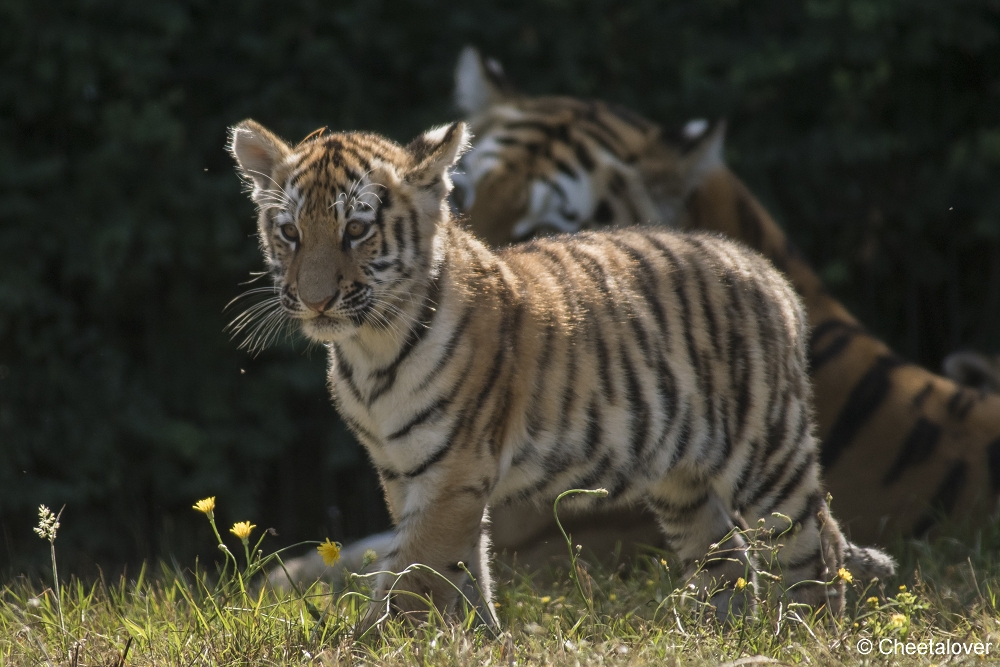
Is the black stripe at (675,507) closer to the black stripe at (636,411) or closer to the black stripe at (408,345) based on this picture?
the black stripe at (636,411)

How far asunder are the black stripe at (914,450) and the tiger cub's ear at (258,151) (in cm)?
220

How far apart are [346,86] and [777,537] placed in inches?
121

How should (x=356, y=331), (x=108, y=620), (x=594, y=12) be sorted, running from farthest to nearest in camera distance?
(x=594, y=12), (x=108, y=620), (x=356, y=331)

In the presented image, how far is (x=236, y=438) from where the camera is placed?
16.8 ft

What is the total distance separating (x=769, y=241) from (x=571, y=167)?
731mm

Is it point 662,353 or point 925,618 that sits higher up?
point 662,353

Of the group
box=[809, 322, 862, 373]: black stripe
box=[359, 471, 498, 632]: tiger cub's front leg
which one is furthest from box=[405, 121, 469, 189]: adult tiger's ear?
box=[809, 322, 862, 373]: black stripe

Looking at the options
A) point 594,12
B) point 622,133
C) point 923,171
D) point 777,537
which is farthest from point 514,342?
point 923,171

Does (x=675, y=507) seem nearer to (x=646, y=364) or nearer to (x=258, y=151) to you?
(x=646, y=364)

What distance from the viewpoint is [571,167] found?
4230 mm

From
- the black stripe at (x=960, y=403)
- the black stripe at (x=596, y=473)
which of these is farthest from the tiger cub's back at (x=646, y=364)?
the black stripe at (x=960, y=403)

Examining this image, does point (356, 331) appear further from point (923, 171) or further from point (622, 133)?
point (923, 171)

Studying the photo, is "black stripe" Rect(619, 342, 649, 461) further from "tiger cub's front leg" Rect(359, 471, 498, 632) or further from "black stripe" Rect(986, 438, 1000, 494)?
"black stripe" Rect(986, 438, 1000, 494)

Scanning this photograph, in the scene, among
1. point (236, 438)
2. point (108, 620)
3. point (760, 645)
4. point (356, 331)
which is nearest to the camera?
point (760, 645)
